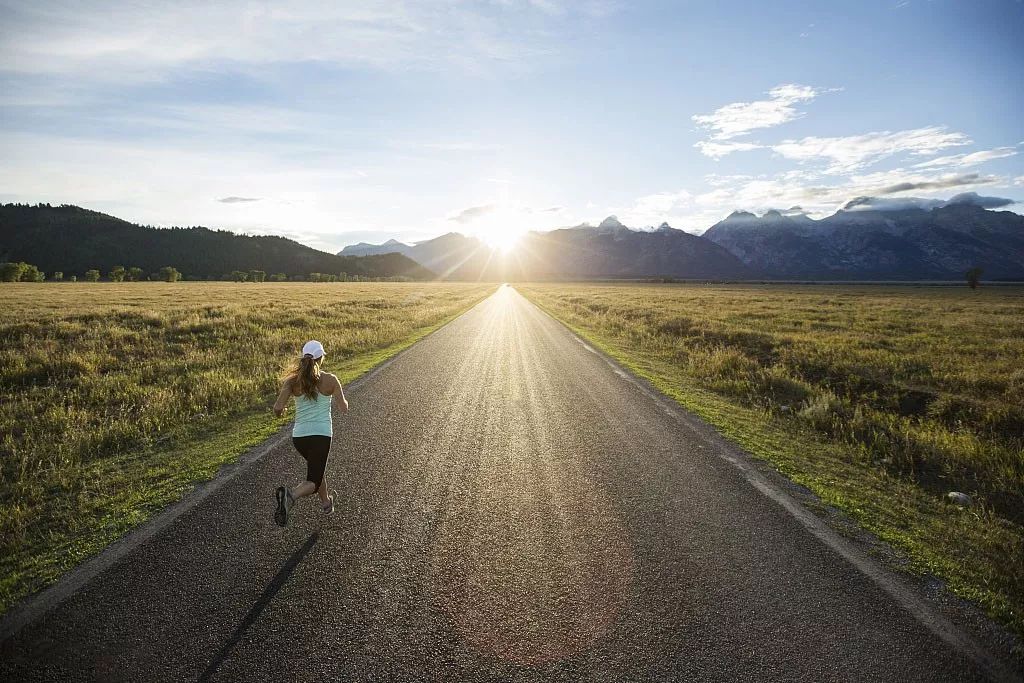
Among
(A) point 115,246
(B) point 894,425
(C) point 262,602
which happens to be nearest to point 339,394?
(C) point 262,602

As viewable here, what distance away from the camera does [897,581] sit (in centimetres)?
383

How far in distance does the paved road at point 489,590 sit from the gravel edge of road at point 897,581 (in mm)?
133

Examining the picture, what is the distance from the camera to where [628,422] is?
26.4 feet

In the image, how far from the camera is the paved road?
2900mm

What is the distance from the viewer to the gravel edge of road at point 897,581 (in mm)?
3098

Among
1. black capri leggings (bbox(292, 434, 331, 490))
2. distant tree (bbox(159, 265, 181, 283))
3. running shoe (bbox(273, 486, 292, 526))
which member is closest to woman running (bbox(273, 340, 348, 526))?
black capri leggings (bbox(292, 434, 331, 490))

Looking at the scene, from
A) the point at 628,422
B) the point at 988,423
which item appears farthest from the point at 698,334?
the point at 628,422

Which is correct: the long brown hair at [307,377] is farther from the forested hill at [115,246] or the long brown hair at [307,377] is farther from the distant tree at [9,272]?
the forested hill at [115,246]

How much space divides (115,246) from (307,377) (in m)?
179

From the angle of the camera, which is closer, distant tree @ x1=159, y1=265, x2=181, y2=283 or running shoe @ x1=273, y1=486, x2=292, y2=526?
running shoe @ x1=273, y1=486, x2=292, y2=526

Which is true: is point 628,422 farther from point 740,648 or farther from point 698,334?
point 698,334

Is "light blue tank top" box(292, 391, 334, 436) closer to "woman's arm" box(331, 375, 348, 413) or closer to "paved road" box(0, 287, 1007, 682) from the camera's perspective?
"woman's arm" box(331, 375, 348, 413)

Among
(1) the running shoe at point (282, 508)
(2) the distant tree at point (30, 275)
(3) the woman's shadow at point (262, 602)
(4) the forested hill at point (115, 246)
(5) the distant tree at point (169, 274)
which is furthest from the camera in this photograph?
(4) the forested hill at point (115, 246)

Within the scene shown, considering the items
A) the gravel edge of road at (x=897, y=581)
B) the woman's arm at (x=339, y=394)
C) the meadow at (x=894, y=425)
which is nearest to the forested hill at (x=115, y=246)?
the meadow at (x=894, y=425)
